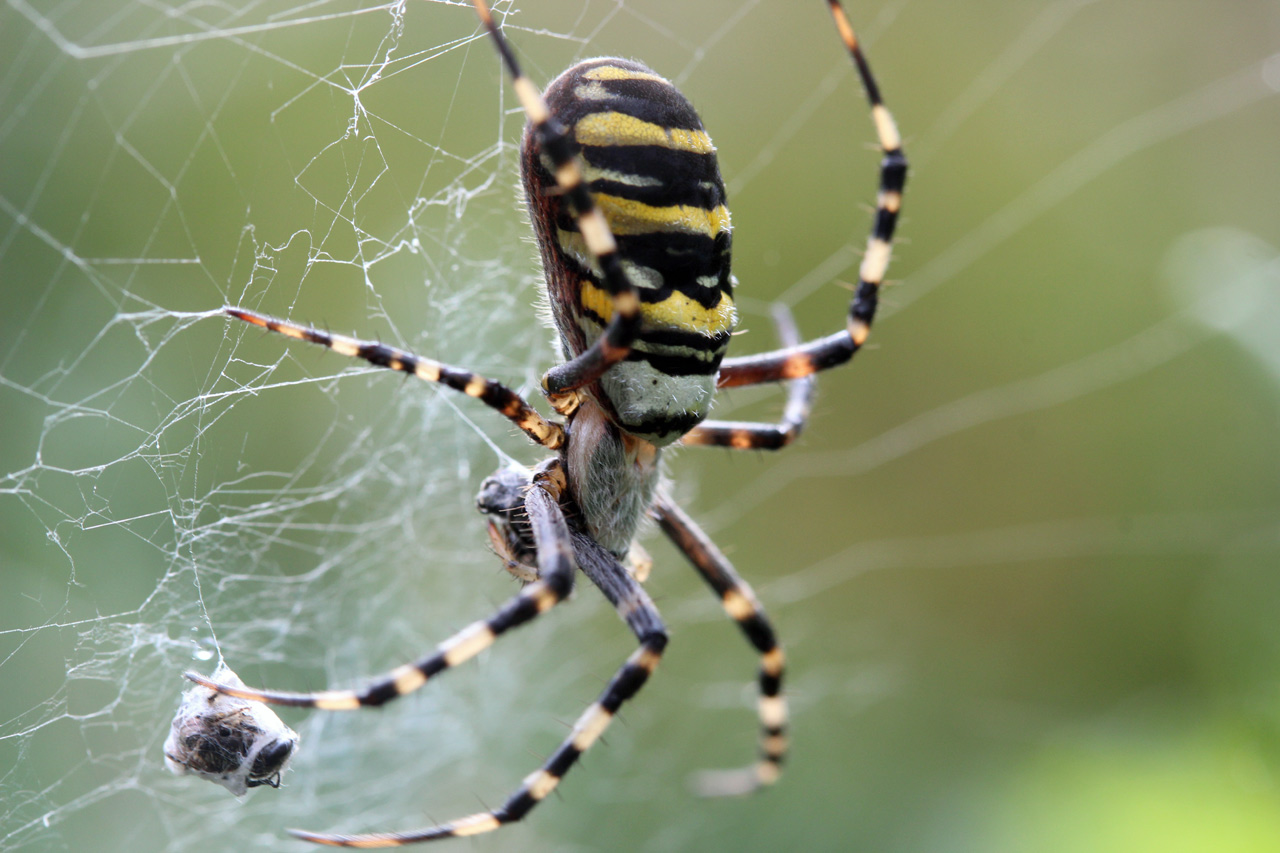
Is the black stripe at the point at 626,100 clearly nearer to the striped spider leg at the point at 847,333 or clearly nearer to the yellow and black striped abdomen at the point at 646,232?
the yellow and black striped abdomen at the point at 646,232

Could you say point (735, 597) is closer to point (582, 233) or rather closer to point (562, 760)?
point (562, 760)

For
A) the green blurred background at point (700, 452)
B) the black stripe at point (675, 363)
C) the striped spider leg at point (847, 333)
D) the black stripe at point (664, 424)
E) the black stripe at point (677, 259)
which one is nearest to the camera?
the black stripe at point (677, 259)

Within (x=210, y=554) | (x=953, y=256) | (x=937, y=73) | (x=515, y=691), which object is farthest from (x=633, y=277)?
(x=937, y=73)

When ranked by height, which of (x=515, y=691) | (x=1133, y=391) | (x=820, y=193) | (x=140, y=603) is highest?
(x=820, y=193)

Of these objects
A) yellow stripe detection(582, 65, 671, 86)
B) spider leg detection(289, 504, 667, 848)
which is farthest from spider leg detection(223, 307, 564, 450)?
yellow stripe detection(582, 65, 671, 86)

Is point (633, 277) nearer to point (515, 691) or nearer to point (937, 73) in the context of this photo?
point (515, 691)

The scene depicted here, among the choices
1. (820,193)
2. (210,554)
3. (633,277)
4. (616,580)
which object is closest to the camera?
(633,277)

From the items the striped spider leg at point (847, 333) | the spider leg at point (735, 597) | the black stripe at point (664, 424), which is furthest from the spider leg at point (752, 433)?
the black stripe at point (664, 424)
